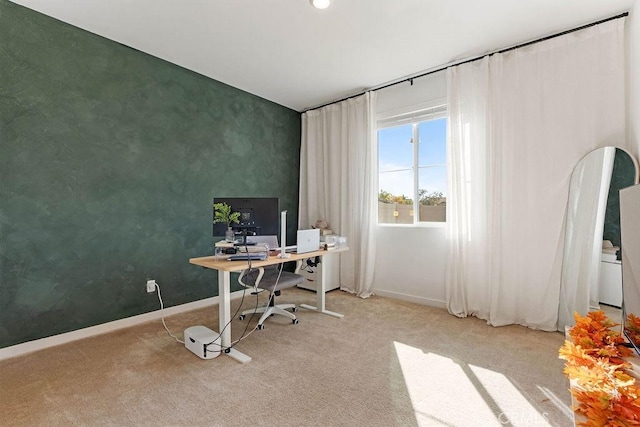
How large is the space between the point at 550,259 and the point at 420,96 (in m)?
2.18

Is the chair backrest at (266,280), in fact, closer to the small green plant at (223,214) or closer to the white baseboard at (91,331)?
the small green plant at (223,214)

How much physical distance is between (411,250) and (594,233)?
5.50 ft

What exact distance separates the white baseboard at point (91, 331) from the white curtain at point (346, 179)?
1895mm

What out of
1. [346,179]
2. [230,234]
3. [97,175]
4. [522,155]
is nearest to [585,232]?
[522,155]

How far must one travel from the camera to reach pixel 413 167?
3652 millimetres

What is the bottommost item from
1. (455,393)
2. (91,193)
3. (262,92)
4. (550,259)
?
(455,393)

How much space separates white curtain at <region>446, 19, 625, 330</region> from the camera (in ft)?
8.10

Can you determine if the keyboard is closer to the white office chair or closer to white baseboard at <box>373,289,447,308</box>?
the white office chair

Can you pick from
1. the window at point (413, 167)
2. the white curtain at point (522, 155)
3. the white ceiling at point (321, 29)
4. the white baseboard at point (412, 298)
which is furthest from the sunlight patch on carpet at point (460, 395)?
the white ceiling at point (321, 29)

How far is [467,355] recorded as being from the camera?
7.42 feet

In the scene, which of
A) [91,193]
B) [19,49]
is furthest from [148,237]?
[19,49]

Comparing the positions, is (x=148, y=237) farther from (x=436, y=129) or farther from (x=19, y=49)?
(x=436, y=129)

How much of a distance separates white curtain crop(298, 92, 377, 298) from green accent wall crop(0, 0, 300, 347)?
4.01 feet

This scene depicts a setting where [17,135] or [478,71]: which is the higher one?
[478,71]
